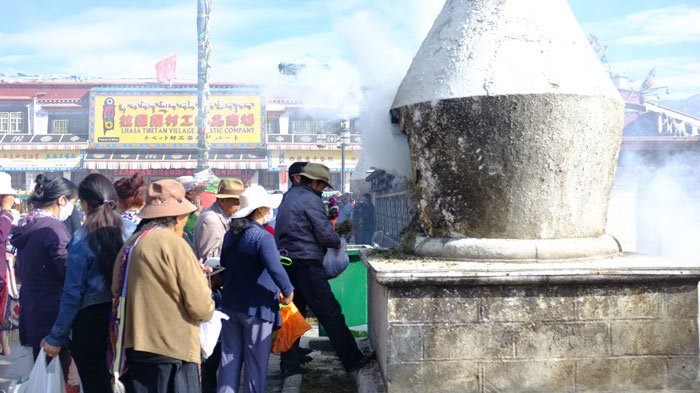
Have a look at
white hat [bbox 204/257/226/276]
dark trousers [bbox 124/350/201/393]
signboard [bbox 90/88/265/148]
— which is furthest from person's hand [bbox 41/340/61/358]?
signboard [bbox 90/88/265/148]

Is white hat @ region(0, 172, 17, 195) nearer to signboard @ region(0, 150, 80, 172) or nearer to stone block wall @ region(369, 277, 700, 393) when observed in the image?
stone block wall @ region(369, 277, 700, 393)

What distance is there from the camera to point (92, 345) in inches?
158

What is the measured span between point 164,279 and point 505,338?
191cm

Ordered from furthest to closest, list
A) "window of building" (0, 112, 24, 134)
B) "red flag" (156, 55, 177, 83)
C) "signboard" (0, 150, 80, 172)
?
"red flag" (156, 55, 177, 83) → "window of building" (0, 112, 24, 134) → "signboard" (0, 150, 80, 172)

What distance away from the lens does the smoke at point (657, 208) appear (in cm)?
1001

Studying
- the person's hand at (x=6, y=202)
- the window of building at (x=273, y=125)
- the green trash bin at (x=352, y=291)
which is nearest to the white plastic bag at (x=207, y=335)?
the person's hand at (x=6, y=202)

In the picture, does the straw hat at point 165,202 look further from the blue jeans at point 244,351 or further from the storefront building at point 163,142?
the storefront building at point 163,142

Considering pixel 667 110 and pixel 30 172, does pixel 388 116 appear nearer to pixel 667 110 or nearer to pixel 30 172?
pixel 667 110

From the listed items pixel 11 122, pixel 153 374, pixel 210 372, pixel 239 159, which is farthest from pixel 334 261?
pixel 11 122

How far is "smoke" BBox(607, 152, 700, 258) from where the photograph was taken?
10.0 m

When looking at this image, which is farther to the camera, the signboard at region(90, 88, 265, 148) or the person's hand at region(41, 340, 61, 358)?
the signboard at region(90, 88, 265, 148)

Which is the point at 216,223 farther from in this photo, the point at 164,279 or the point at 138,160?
the point at 138,160

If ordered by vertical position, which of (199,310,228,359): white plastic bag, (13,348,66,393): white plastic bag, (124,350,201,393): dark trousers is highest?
(199,310,228,359): white plastic bag

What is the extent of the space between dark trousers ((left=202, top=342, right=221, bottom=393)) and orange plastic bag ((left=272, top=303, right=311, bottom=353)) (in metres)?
0.46
